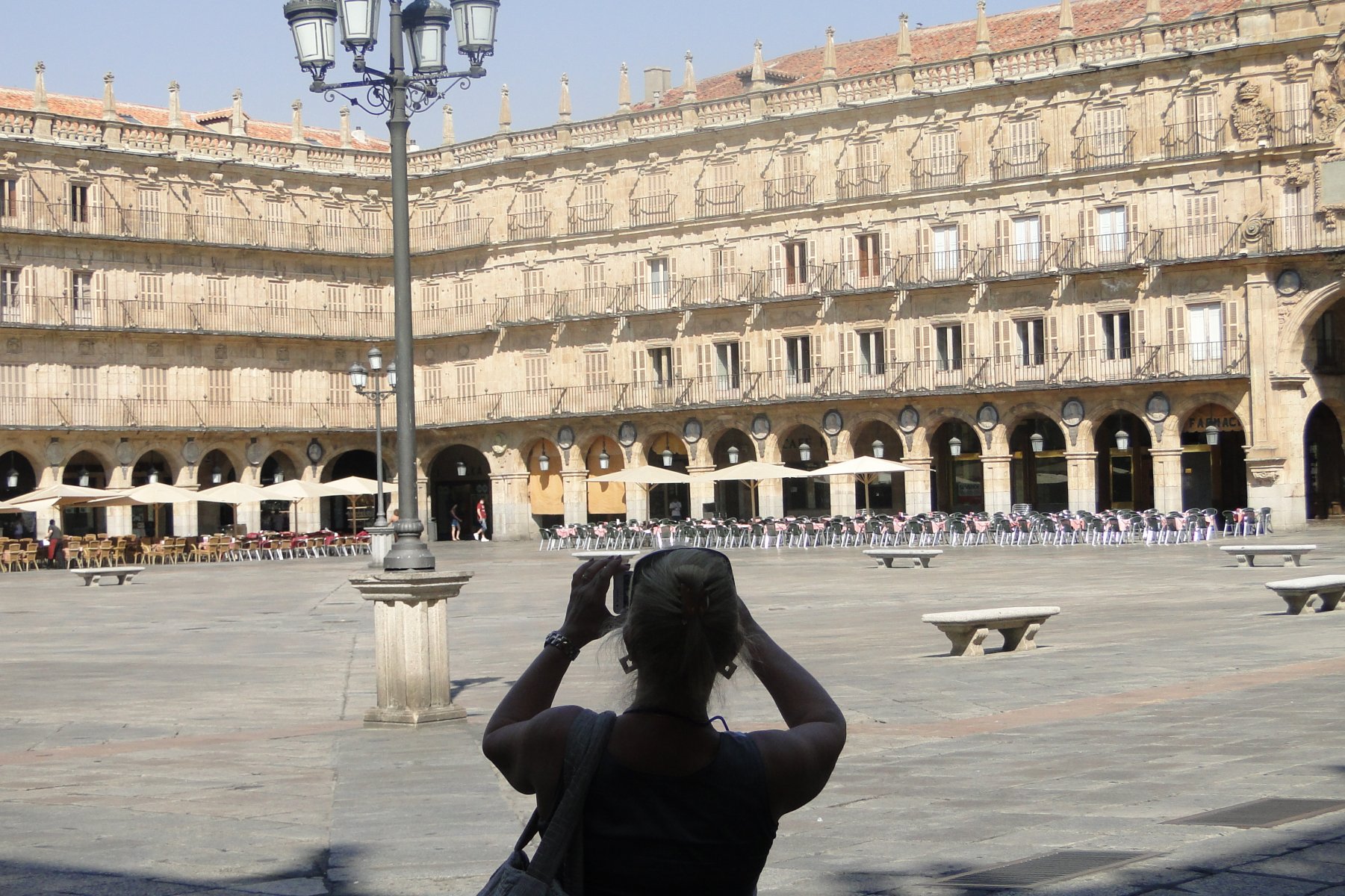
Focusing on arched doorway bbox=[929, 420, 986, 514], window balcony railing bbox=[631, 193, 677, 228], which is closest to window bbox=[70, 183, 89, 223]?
window balcony railing bbox=[631, 193, 677, 228]

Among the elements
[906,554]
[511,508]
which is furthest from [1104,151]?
[511,508]

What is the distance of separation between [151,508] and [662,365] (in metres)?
16.4

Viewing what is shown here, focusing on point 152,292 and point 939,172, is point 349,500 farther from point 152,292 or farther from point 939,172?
point 939,172

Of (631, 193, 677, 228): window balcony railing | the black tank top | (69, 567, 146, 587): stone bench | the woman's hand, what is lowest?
(69, 567, 146, 587): stone bench

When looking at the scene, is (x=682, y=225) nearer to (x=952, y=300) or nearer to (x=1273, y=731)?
(x=952, y=300)

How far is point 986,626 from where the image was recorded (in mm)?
15250

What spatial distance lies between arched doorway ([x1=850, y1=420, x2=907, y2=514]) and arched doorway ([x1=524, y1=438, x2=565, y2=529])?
10131 mm

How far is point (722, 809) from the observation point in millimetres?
3213

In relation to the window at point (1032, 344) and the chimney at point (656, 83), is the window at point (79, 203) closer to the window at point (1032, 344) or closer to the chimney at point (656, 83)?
the chimney at point (656, 83)

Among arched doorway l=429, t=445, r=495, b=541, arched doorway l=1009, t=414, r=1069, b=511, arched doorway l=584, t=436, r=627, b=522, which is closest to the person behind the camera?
arched doorway l=1009, t=414, r=1069, b=511

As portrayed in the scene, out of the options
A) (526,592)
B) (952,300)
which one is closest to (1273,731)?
(526,592)

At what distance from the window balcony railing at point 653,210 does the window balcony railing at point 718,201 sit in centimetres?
87

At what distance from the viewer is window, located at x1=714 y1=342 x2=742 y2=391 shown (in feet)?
178

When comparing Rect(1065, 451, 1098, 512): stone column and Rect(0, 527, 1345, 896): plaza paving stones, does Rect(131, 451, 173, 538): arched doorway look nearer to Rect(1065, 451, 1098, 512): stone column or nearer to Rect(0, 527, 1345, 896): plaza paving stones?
Rect(1065, 451, 1098, 512): stone column
